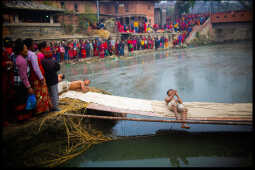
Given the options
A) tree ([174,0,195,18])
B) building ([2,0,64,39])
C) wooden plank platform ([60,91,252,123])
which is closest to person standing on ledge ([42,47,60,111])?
wooden plank platform ([60,91,252,123])

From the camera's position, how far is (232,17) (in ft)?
89.8

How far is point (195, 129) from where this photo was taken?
17.5ft

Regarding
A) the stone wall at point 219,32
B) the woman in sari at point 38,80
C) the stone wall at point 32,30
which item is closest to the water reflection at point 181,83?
the woman in sari at point 38,80

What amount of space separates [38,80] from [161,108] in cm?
284

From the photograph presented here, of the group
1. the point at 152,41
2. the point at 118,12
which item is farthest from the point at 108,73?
the point at 118,12

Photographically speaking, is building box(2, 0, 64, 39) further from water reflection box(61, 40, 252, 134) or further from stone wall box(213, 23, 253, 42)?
stone wall box(213, 23, 253, 42)

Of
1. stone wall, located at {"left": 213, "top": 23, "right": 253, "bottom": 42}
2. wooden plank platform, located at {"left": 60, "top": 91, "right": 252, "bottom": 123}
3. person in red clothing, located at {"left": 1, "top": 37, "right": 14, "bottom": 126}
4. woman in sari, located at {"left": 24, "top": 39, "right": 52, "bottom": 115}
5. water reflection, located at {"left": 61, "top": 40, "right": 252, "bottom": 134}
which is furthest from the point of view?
stone wall, located at {"left": 213, "top": 23, "right": 253, "bottom": 42}

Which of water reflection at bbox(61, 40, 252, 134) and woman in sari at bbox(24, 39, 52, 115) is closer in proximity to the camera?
woman in sari at bbox(24, 39, 52, 115)

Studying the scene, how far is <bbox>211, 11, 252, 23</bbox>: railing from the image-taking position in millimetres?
26172

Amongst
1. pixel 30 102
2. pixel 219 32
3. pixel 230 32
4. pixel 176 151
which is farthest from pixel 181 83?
pixel 230 32

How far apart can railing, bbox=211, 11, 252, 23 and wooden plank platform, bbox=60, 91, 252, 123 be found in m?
26.1

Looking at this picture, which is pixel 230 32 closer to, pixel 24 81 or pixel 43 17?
pixel 43 17

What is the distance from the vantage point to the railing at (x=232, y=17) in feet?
85.9

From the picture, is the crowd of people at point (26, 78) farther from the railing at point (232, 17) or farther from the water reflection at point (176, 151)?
the railing at point (232, 17)
